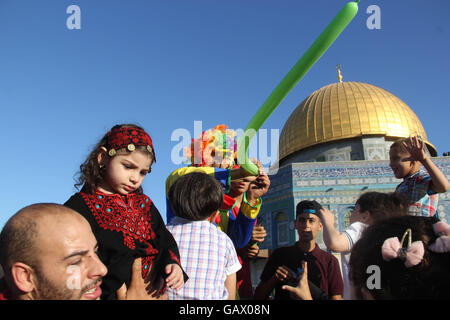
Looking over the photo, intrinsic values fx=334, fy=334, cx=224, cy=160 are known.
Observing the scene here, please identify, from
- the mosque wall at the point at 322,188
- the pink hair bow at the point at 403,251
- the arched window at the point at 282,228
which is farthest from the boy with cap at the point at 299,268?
the arched window at the point at 282,228

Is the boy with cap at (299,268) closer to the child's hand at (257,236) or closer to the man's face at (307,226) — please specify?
the man's face at (307,226)

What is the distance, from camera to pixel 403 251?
43.0 inches

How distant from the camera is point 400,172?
2.84 metres

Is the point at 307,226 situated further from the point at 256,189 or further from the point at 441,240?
the point at 441,240

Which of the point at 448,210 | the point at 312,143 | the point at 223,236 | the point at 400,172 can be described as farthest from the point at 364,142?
the point at 223,236

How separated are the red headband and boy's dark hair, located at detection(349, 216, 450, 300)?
1317 mm

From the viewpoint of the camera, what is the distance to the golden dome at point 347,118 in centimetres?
2097

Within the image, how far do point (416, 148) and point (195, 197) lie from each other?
5.70 feet

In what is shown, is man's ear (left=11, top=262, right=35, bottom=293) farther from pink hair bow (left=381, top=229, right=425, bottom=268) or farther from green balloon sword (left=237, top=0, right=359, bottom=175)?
pink hair bow (left=381, top=229, right=425, bottom=268)

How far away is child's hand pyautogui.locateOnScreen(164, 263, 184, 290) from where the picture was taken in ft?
5.53

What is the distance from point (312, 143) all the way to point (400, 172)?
19.1 meters

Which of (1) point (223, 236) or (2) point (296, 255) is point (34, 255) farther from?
(2) point (296, 255)

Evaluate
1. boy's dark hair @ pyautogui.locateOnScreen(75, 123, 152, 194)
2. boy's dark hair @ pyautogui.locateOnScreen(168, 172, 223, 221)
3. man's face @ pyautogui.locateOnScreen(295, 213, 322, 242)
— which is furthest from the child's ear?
man's face @ pyautogui.locateOnScreen(295, 213, 322, 242)
